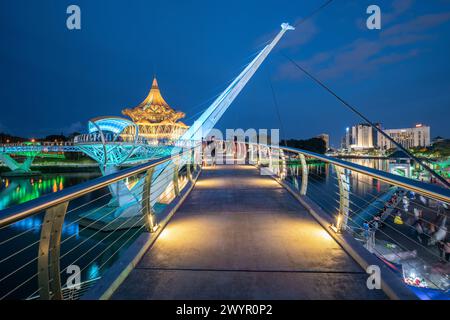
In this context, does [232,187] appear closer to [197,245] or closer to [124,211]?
[197,245]

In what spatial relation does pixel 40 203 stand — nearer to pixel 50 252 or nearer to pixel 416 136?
pixel 50 252

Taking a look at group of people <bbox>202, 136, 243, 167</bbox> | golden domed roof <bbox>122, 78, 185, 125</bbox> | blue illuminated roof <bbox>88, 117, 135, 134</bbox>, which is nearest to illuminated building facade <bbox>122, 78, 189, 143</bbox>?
golden domed roof <bbox>122, 78, 185, 125</bbox>

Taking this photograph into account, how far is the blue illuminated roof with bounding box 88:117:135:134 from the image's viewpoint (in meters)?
22.2

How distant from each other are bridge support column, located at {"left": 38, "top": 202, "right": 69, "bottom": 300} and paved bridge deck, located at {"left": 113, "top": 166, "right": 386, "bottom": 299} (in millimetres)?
407

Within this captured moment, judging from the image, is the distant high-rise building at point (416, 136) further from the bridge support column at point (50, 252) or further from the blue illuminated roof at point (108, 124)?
the bridge support column at point (50, 252)

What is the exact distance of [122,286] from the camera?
1722 mm

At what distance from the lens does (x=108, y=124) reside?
23891mm

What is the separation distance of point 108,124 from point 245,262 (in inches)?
981

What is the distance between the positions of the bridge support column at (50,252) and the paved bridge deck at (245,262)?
41 cm

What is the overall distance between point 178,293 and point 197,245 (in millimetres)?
714

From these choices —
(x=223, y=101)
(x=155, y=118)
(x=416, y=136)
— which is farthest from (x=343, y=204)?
(x=416, y=136)

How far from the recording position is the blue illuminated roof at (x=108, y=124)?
22.2 meters

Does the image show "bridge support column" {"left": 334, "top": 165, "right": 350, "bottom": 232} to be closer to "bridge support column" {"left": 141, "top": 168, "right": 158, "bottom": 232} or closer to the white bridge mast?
"bridge support column" {"left": 141, "top": 168, "right": 158, "bottom": 232}
